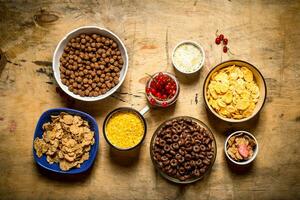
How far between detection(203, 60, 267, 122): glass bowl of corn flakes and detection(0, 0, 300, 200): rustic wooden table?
0.09 metres

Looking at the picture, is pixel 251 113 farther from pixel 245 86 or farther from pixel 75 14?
pixel 75 14

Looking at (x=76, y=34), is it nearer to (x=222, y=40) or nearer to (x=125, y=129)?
(x=125, y=129)

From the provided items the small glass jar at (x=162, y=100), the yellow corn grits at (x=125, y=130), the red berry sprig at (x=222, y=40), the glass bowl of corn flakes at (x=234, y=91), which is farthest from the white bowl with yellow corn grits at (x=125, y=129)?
the red berry sprig at (x=222, y=40)

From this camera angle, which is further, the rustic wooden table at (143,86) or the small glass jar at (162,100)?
the rustic wooden table at (143,86)

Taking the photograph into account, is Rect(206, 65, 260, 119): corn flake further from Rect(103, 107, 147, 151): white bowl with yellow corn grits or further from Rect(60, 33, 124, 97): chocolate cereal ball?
Rect(60, 33, 124, 97): chocolate cereal ball

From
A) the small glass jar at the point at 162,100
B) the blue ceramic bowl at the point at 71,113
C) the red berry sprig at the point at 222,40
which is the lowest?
the blue ceramic bowl at the point at 71,113

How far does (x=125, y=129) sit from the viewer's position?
2.45 metres

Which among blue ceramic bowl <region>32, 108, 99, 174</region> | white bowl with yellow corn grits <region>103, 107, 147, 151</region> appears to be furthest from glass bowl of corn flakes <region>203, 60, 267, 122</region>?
blue ceramic bowl <region>32, 108, 99, 174</region>

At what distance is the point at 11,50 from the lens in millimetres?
2551

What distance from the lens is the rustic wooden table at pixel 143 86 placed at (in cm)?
253

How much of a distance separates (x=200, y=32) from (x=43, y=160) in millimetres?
1141

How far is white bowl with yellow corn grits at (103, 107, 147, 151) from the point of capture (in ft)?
8.01

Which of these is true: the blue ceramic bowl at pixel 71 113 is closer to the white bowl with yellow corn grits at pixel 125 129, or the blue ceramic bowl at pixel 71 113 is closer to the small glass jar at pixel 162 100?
the white bowl with yellow corn grits at pixel 125 129

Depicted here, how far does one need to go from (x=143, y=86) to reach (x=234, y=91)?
0.51 metres
